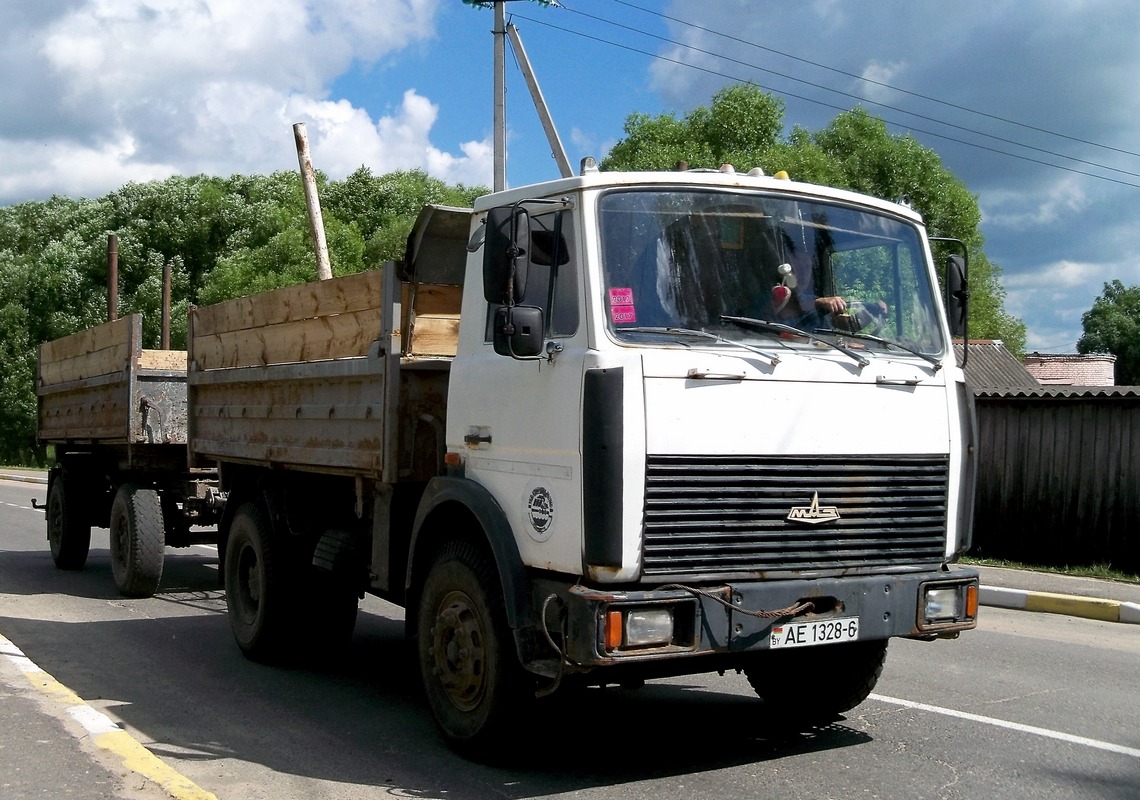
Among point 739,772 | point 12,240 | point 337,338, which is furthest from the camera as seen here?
point 12,240

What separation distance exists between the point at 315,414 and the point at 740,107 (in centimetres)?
2977

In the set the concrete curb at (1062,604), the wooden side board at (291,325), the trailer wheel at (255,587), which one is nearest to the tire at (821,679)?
the wooden side board at (291,325)

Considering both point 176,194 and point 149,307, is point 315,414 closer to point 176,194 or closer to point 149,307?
point 149,307

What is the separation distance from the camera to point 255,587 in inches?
305

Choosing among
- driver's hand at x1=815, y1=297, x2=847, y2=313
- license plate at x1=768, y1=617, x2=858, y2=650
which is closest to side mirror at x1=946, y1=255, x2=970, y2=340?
driver's hand at x1=815, y1=297, x2=847, y2=313

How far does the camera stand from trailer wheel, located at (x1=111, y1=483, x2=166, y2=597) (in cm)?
A: 1022

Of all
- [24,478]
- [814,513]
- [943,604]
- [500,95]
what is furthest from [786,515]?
[24,478]

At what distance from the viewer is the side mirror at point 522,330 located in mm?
4863

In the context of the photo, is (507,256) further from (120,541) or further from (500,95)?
(500,95)

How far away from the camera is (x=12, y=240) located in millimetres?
55969

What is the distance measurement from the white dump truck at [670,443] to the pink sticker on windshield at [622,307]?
0.01m

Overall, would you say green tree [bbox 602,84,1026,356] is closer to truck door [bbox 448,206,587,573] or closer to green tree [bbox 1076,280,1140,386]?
truck door [bbox 448,206,587,573]

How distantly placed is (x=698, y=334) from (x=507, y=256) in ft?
2.80

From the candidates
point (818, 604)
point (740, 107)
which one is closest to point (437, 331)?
point (818, 604)
